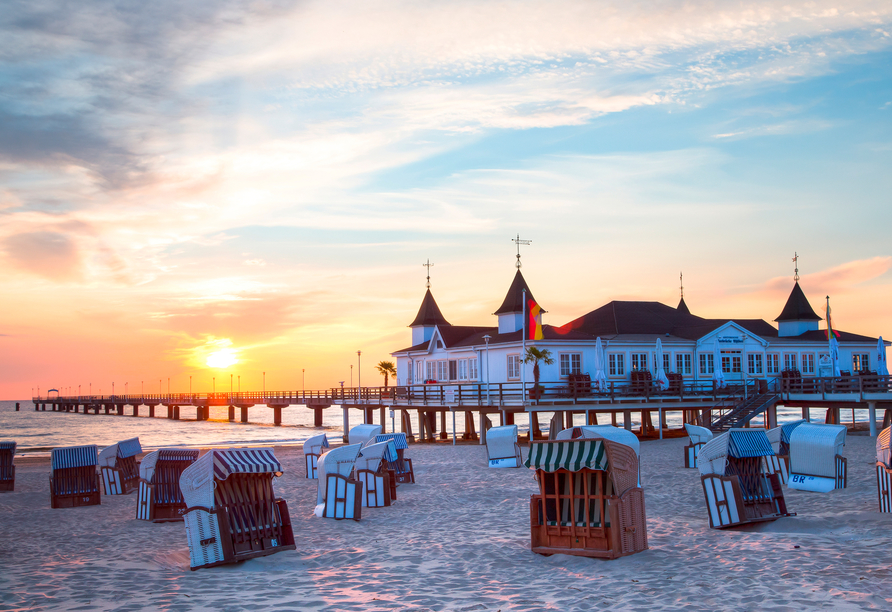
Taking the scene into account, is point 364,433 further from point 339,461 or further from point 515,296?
point 515,296

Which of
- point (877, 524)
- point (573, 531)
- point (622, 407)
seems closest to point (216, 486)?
point (573, 531)

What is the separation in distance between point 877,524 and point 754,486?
1.56 metres

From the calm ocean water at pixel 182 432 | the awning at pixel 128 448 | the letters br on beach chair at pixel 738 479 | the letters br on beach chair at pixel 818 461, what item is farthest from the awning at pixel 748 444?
the calm ocean water at pixel 182 432

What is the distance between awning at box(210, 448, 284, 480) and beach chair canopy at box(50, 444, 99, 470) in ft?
24.5

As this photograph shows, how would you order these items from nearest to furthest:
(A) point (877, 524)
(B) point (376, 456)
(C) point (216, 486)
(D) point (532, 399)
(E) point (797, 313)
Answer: (C) point (216, 486) → (A) point (877, 524) → (B) point (376, 456) → (D) point (532, 399) → (E) point (797, 313)

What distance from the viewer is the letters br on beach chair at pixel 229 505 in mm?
8742

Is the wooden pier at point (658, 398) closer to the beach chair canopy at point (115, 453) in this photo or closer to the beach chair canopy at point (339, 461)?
the beach chair canopy at point (115, 453)

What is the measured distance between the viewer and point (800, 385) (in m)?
32.1

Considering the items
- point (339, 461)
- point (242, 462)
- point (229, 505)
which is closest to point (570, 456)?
point (242, 462)

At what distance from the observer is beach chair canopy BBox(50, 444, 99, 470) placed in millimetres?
14891

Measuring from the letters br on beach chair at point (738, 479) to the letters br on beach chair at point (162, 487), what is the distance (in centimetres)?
833

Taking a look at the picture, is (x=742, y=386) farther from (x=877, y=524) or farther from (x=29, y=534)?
(x=29, y=534)

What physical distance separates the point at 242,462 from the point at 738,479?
6.65 m

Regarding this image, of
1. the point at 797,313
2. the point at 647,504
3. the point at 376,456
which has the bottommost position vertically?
the point at 647,504
